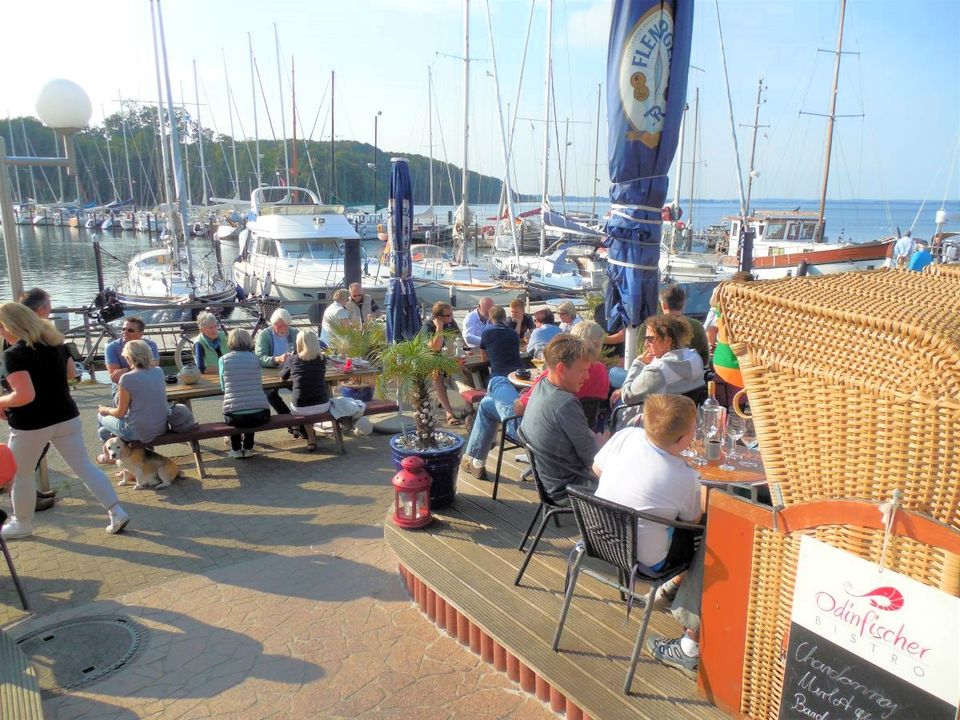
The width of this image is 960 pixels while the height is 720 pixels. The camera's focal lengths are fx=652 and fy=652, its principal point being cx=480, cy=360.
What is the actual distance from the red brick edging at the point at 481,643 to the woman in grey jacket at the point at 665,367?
175 centimetres

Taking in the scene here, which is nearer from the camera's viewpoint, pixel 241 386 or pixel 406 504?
pixel 406 504

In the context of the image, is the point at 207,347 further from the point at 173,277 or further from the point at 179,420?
the point at 173,277

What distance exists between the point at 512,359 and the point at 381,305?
40.1 feet

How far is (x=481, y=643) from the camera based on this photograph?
3326 mm

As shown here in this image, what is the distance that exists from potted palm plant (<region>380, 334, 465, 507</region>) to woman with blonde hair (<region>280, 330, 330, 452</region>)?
162 centimetres

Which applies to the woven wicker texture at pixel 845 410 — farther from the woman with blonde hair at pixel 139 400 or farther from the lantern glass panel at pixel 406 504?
the woman with blonde hair at pixel 139 400

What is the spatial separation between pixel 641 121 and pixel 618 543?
312 cm

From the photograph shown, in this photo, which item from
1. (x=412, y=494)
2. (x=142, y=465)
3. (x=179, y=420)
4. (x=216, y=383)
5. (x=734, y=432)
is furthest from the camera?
(x=216, y=383)

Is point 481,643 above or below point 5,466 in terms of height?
below

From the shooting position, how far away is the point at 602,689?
8.78ft

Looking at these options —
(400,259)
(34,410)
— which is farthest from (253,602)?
(400,259)

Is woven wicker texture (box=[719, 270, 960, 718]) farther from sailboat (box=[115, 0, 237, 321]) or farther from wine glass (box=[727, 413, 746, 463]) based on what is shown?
sailboat (box=[115, 0, 237, 321])

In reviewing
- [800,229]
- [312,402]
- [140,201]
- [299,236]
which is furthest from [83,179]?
[312,402]

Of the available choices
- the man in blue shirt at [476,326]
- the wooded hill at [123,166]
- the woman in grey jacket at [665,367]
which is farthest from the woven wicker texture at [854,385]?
the wooded hill at [123,166]
